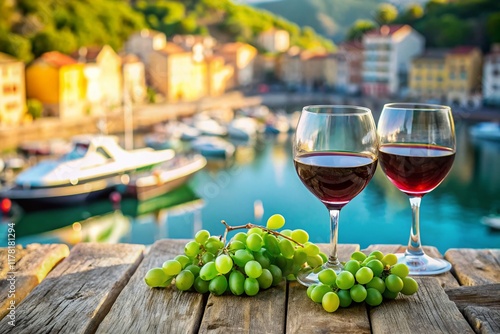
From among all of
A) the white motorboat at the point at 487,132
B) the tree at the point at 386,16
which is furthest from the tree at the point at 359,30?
the white motorboat at the point at 487,132

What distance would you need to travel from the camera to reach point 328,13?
3203 cm

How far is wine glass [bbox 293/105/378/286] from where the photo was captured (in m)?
0.55

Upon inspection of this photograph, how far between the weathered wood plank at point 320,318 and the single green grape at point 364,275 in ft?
0.06

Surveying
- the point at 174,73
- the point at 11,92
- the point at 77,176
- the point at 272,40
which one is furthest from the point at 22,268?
the point at 272,40

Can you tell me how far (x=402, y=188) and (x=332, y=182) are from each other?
126 millimetres

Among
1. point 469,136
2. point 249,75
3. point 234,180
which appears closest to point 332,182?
point 234,180

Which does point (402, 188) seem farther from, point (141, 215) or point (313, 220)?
point (141, 215)

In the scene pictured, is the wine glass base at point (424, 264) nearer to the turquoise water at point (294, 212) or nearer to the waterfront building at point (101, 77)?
the turquoise water at point (294, 212)

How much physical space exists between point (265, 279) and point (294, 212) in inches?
259

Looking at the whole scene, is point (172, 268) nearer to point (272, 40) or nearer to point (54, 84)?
point (54, 84)

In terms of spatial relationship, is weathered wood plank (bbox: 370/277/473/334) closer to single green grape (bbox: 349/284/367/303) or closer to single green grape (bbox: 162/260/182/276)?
single green grape (bbox: 349/284/367/303)

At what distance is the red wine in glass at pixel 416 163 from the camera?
64 cm

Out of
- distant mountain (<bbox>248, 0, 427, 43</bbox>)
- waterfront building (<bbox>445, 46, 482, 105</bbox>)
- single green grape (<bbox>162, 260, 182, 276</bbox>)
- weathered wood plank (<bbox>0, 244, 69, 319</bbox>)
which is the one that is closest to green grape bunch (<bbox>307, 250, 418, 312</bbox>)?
single green grape (<bbox>162, 260, 182, 276</bbox>)

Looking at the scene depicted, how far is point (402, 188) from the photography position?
2.21ft
